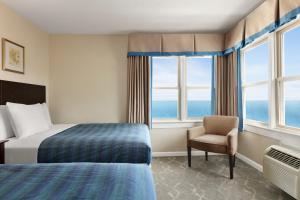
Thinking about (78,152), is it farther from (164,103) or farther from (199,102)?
(199,102)

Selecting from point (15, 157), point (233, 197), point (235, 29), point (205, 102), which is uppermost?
point (235, 29)

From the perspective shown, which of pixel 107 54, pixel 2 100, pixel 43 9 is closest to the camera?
pixel 2 100

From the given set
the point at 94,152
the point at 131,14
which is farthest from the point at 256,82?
the point at 94,152

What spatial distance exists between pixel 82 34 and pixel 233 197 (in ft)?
12.3

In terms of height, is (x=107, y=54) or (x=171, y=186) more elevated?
(x=107, y=54)

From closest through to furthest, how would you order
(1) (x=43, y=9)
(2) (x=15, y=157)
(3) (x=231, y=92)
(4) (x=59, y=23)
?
1. (2) (x=15, y=157)
2. (1) (x=43, y=9)
3. (4) (x=59, y=23)
4. (3) (x=231, y=92)

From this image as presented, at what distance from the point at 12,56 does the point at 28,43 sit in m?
0.51

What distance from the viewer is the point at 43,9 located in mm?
2869

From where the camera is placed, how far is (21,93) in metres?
3.01

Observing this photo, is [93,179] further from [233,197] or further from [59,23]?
[59,23]

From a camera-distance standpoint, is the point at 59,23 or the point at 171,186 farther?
the point at 59,23

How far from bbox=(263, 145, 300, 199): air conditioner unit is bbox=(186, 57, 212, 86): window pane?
1951 mm

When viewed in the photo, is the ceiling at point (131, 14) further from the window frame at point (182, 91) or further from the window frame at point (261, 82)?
the window frame at point (182, 91)

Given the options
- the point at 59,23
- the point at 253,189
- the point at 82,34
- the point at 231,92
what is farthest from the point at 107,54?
the point at 253,189
